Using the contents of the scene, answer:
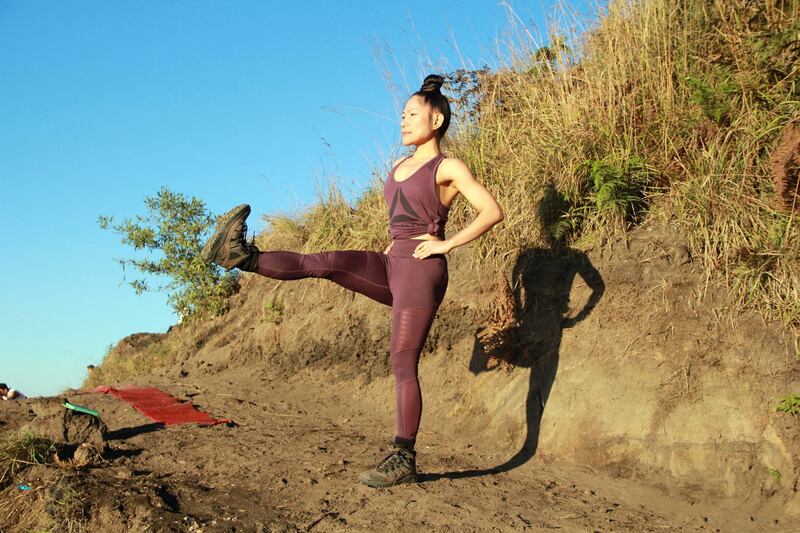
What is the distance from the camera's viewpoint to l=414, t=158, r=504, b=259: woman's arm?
4.41 meters

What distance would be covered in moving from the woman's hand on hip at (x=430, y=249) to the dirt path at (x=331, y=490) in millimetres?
1473

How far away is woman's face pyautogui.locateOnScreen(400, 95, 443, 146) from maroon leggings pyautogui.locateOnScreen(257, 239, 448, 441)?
680 millimetres

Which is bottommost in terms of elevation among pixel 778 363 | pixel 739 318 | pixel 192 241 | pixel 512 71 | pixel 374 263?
pixel 778 363

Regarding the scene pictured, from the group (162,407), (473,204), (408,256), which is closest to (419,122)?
(473,204)

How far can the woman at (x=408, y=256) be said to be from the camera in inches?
179

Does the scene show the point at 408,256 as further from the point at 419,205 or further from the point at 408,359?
the point at 408,359

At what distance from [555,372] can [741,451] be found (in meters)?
1.50

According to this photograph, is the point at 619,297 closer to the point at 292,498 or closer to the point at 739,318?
the point at 739,318

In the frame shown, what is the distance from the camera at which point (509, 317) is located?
630 cm

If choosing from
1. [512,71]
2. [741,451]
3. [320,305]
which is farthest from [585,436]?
[512,71]

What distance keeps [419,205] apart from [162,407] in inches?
149

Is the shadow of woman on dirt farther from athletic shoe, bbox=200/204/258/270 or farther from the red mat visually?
athletic shoe, bbox=200/204/258/270

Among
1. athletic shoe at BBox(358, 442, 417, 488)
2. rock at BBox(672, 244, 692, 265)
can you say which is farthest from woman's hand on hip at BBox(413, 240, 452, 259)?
rock at BBox(672, 244, 692, 265)

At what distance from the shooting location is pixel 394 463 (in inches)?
186
